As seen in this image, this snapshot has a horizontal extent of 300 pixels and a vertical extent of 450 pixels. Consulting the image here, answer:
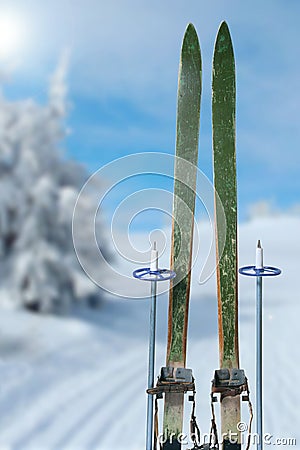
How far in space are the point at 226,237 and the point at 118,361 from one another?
1344 mm

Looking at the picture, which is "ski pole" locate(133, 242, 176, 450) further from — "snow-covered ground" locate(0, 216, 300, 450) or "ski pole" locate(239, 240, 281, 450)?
"snow-covered ground" locate(0, 216, 300, 450)

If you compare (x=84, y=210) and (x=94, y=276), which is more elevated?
(x=84, y=210)

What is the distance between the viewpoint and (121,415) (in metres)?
2.12

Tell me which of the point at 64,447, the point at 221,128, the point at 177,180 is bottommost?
the point at 64,447

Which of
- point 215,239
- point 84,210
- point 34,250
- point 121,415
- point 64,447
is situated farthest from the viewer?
point 34,250

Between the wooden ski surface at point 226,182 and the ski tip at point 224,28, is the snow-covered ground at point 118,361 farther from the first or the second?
the ski tip at point 224,28

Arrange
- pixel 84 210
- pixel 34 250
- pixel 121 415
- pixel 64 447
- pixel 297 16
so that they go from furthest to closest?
1. pixel 34 250
2. pixel 84 210
3. pixel 297 16
4. pixel 121 415
5. pixel 64 447

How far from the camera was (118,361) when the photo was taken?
2.63 m

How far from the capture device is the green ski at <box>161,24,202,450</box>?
1.42 metres

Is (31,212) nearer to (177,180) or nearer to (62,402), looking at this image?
(62,402)

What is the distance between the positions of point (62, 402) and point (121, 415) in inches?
9.5

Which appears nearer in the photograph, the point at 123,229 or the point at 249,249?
the point at 123,229

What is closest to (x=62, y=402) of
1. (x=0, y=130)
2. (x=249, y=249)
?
(x=249, y=249)

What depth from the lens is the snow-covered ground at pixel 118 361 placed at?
2.03 meters
